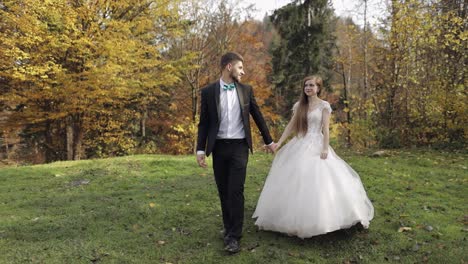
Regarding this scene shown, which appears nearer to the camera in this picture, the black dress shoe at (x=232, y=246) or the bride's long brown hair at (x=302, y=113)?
the black dress shoe at (x=232, y=246)

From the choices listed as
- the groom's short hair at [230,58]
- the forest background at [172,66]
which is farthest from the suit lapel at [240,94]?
the forest background at [172,66]

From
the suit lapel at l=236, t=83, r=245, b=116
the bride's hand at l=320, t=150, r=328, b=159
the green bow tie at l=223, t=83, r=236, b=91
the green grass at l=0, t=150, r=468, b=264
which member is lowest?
the green grass at l=0, t=150, r=468, b=264

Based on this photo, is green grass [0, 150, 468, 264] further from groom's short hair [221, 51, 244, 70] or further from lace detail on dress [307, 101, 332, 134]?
groom's short hair [221, 51, 244, 70]

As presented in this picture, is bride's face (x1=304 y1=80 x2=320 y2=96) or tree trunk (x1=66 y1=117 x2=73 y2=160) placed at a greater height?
bride's face (x1=304 y1=80 x2=320 y2=96)

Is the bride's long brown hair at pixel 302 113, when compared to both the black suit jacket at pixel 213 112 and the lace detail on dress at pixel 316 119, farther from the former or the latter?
the black suit jacket at pixel 213 112

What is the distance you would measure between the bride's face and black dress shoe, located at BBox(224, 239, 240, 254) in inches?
81.3

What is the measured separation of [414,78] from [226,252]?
402 inches

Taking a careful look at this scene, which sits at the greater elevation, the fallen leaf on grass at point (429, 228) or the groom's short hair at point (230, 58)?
the groom's short hair at point (230, 58)

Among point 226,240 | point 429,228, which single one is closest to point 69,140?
point 226,240

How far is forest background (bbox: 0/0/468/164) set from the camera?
11.2 m

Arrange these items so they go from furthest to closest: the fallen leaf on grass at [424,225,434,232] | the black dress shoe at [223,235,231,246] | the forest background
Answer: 1. the forest background
2. the fallen leaf on grass at [424,225,434,232]
3. the black dress shoe at [223,235,231,246]

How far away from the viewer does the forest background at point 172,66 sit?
11219 millimetres

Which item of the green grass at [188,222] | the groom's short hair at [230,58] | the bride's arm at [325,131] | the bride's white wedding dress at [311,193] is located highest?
the groom's short hair at [230,58]

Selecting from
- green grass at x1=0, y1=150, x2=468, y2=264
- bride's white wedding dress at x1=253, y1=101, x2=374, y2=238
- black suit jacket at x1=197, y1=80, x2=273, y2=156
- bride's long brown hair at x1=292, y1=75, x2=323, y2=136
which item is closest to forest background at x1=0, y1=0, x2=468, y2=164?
green grass at x1=0, y1=150, x2=468, y2=264
